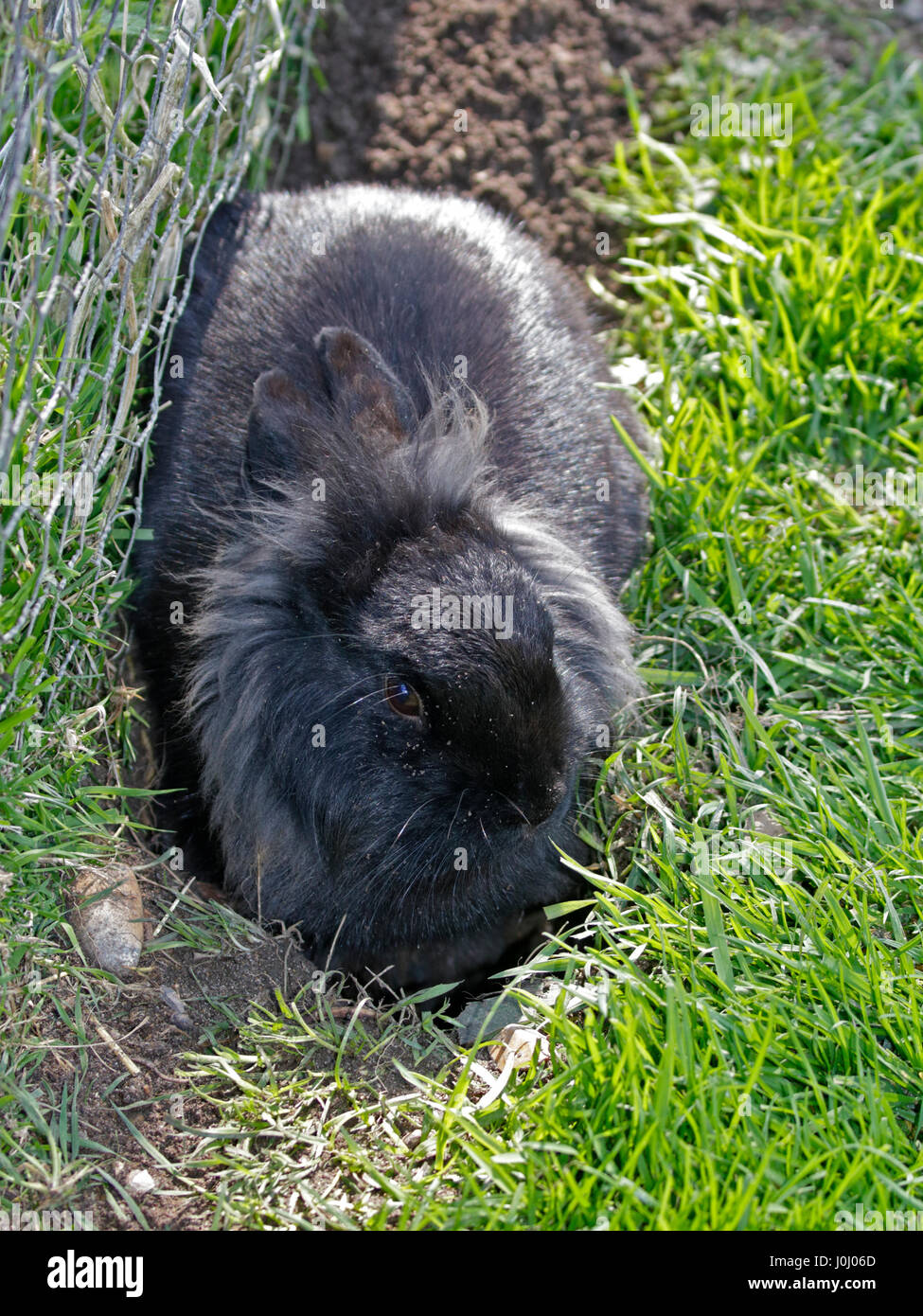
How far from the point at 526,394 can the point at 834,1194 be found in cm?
248

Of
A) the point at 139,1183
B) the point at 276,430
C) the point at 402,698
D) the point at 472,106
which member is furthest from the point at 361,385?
the point at 472,106

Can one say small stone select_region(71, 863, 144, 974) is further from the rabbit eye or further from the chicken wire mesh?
the rabbit eye

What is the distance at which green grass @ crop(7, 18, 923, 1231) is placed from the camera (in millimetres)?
2820

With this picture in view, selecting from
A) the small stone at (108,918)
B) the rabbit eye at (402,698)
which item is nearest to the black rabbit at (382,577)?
the rabbit eye at (402,698)

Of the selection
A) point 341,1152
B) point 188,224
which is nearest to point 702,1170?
point 341,1152

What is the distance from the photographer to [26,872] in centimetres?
329

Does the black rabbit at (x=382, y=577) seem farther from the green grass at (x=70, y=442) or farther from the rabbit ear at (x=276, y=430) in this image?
the green grass at (x=70, y=442)

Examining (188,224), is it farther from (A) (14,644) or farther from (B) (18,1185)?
(B) (18,1185)

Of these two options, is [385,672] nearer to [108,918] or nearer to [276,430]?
[276,430]

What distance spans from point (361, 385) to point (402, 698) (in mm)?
931

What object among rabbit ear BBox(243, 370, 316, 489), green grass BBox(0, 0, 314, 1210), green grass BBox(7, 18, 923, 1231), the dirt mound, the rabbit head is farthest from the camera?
the dirt mound

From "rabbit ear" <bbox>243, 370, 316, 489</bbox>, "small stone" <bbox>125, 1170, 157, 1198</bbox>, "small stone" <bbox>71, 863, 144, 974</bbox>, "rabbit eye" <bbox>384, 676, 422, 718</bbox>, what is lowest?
"small stone" <bbox>125, 1170, 157, 1198</bbox>

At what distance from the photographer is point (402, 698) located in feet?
10.6

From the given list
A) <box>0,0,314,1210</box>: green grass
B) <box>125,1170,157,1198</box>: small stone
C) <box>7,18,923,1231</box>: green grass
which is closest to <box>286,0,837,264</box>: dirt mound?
<box>7,18,923,1231</box>: green grass
